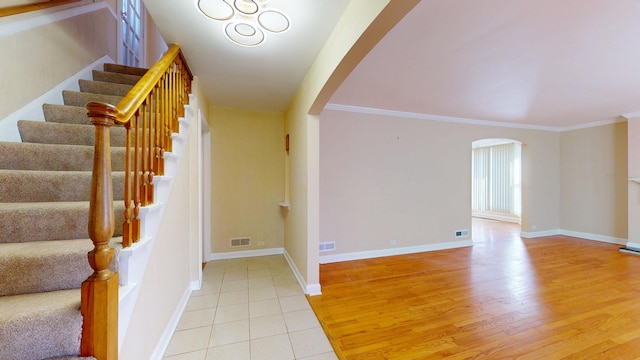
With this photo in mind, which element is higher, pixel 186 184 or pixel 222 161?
pixel 222 161

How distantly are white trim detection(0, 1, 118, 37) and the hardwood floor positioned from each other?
11.0 ft

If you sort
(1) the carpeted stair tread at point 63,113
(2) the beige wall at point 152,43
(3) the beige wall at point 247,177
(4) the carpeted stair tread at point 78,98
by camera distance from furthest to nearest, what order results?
(2) the beige wall at point 152,43
(3) the beige wall at point 247,177
(4) the carpeted stair tread at point 78,98
(1) the carpeted stair tread at point 63,113

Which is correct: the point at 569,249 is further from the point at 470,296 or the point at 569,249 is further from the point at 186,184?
the point at 186,184

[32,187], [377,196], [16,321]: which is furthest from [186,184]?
[377,196]

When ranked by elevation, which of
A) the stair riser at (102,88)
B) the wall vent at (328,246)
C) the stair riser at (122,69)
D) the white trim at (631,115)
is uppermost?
the stair riser at (122,69)

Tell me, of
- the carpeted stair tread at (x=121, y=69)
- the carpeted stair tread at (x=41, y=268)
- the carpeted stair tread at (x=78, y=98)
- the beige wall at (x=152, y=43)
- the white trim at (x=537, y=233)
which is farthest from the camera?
the white trim at (x=537, y=233)

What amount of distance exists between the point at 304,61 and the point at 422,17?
1100 mm

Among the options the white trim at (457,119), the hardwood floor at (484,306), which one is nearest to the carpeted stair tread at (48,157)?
the hardwood floor at (484,306)

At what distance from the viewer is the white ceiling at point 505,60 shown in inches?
65.5

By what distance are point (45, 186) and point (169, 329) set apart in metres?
1.33

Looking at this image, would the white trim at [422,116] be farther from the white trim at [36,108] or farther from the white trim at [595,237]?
the white trim at [36,108]

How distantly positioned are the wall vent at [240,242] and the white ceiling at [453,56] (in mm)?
2146

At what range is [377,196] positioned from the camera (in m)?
3.92

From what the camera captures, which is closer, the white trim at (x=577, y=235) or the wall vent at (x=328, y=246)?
the wall vent at (x=328, y=246)
